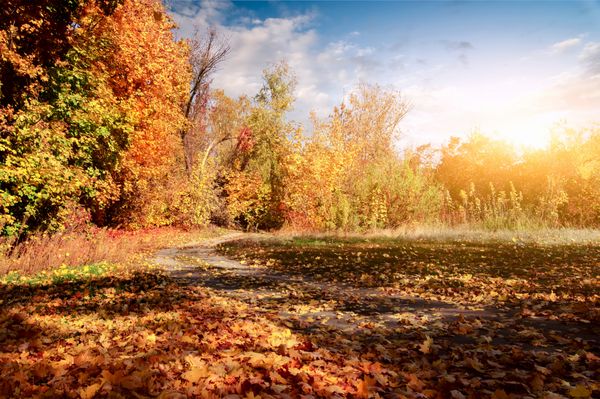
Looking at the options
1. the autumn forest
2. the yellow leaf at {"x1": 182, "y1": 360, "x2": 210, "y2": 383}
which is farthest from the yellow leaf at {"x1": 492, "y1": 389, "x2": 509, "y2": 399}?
the yellow leaf at {"x1": 182, "y1": 360, "x2": 210, "y2": 383}

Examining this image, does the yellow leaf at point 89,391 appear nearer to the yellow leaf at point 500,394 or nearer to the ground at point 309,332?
the ground at point 309,332

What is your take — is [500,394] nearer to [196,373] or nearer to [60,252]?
[196,373]

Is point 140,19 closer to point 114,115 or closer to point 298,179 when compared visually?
point 114,115

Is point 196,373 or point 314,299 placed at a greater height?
point 196,373

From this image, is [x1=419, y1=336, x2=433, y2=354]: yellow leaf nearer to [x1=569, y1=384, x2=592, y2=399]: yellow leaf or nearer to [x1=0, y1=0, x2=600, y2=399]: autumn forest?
[x1=0, y1=0, x2=600, y2=399]: autumn forest

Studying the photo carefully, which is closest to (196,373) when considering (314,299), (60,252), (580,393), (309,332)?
(309,332)

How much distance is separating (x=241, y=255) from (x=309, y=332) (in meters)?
9.35

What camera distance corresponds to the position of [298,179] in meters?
23.8

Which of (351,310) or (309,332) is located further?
(351,310)

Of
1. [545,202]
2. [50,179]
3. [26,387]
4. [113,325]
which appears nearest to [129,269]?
[50,179]

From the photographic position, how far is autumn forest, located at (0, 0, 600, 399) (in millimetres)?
3666

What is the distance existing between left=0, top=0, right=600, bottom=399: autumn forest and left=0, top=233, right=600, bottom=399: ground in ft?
0.11

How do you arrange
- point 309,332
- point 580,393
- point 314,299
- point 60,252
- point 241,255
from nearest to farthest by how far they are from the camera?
point 580,393, point 309,332, point 314,299, point 60,252, point 241,255

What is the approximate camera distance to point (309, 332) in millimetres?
5336
